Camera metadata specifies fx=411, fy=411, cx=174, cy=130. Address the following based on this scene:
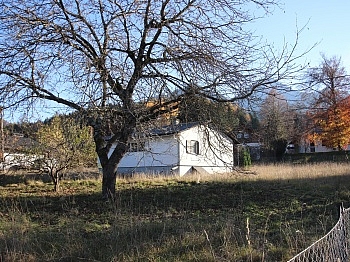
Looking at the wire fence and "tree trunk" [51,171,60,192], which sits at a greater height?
"tree trunk" [51,171,60,192]

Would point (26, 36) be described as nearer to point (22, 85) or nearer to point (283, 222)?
point (22, 85)

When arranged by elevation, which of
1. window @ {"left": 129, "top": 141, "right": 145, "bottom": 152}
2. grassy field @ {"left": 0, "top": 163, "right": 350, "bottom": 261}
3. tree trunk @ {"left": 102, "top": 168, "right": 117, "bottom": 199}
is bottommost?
grassy field @ {"left": 0, "top": 163, "right": 350, "bottom": 261}

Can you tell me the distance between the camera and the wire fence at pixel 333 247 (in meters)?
4.10

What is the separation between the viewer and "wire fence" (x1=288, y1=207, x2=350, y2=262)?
410cm

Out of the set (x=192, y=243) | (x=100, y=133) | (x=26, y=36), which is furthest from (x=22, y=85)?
(x=192, y=243)

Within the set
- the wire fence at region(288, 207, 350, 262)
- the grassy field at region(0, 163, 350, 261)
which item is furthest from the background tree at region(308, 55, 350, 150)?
the wire fence at region(288, 207, 350, 262)

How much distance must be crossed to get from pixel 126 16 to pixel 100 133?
3008 millimetres

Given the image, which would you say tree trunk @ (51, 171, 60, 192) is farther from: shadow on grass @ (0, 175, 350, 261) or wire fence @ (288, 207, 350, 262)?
wire fence @ (288, 207, 350, 262)

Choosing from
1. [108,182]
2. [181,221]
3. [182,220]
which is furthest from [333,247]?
[108,182]

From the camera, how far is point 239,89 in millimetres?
8656

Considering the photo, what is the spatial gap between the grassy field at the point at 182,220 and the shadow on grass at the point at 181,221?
18 mm

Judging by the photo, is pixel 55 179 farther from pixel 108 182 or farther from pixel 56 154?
pixel 108 182

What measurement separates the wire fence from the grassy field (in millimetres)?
888

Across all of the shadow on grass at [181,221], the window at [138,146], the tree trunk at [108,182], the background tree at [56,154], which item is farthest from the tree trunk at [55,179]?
the window at [138,146]
